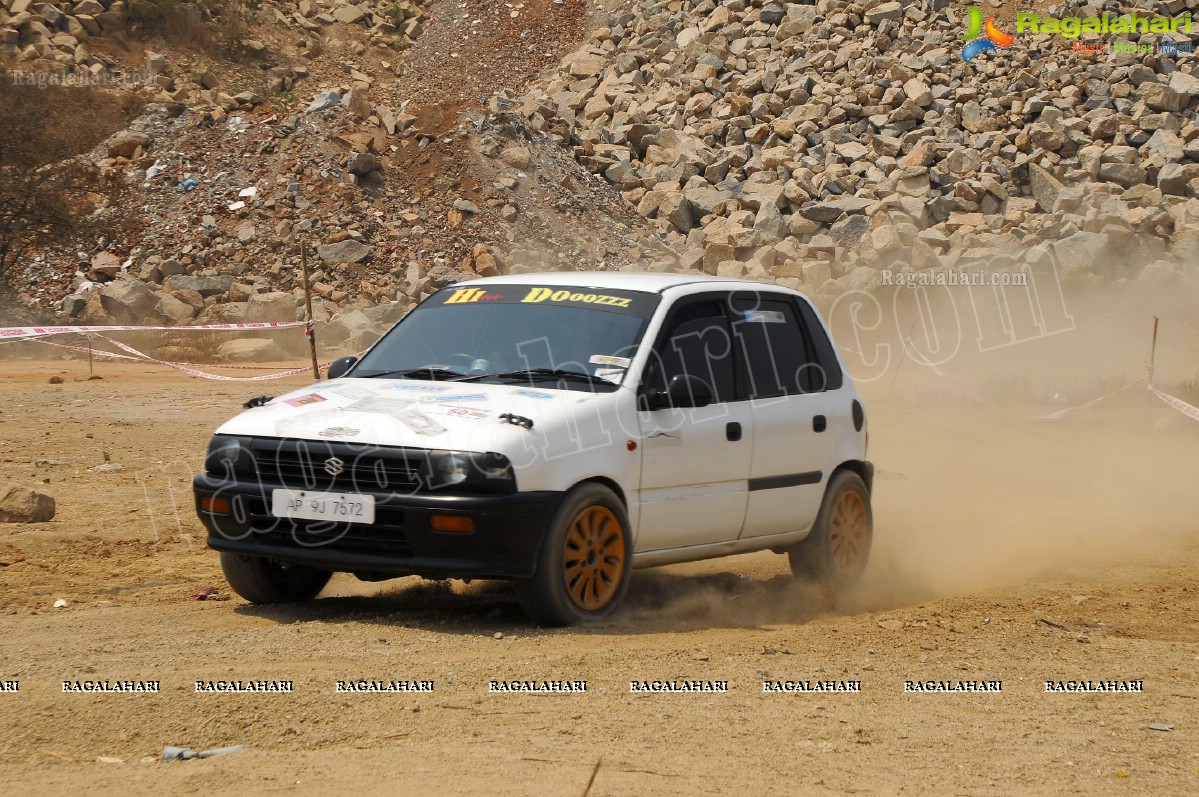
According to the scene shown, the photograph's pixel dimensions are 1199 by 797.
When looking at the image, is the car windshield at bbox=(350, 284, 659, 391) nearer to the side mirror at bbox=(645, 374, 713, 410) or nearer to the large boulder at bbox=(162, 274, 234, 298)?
the side mirror at bbox=(645, 374, 713, 410)

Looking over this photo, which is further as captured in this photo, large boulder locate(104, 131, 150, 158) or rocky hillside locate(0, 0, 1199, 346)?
large boulder locate(104, 131, 150, 158)

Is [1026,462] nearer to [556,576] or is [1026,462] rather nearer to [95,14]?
[556,576]

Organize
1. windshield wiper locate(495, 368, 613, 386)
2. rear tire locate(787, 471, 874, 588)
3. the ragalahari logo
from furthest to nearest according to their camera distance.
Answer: the ragalahari logo → rear tire locate(787, 471, 874, 588) → windshield wiper locate(495, 368, 613, 386)

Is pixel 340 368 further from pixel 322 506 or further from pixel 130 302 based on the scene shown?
pixel 130 302

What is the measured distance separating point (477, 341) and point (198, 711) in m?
2.94

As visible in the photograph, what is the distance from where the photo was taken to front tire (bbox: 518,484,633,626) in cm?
629

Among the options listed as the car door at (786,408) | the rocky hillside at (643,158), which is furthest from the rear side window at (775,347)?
the rocky hillside at (643,158)

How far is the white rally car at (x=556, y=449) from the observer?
6203mm

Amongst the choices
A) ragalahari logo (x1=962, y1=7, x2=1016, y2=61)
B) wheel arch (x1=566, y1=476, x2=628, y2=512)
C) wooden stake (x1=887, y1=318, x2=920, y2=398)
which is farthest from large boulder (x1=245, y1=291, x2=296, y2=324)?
ragalahari logo (x1=962, y1=7, x2=1016, y2=61)

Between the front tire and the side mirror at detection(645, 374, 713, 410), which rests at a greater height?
the side mirror at detection(645, 374, 713, 410)

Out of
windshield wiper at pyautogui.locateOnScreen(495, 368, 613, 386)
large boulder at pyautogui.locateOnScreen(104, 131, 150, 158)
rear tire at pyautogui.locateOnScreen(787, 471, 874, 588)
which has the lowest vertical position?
rear tire at pyautogui.locateOnScreen(787, 471, 874, 588)

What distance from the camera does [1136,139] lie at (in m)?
36.7

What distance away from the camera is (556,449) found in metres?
6.34

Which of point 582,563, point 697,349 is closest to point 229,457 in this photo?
point 582,563
